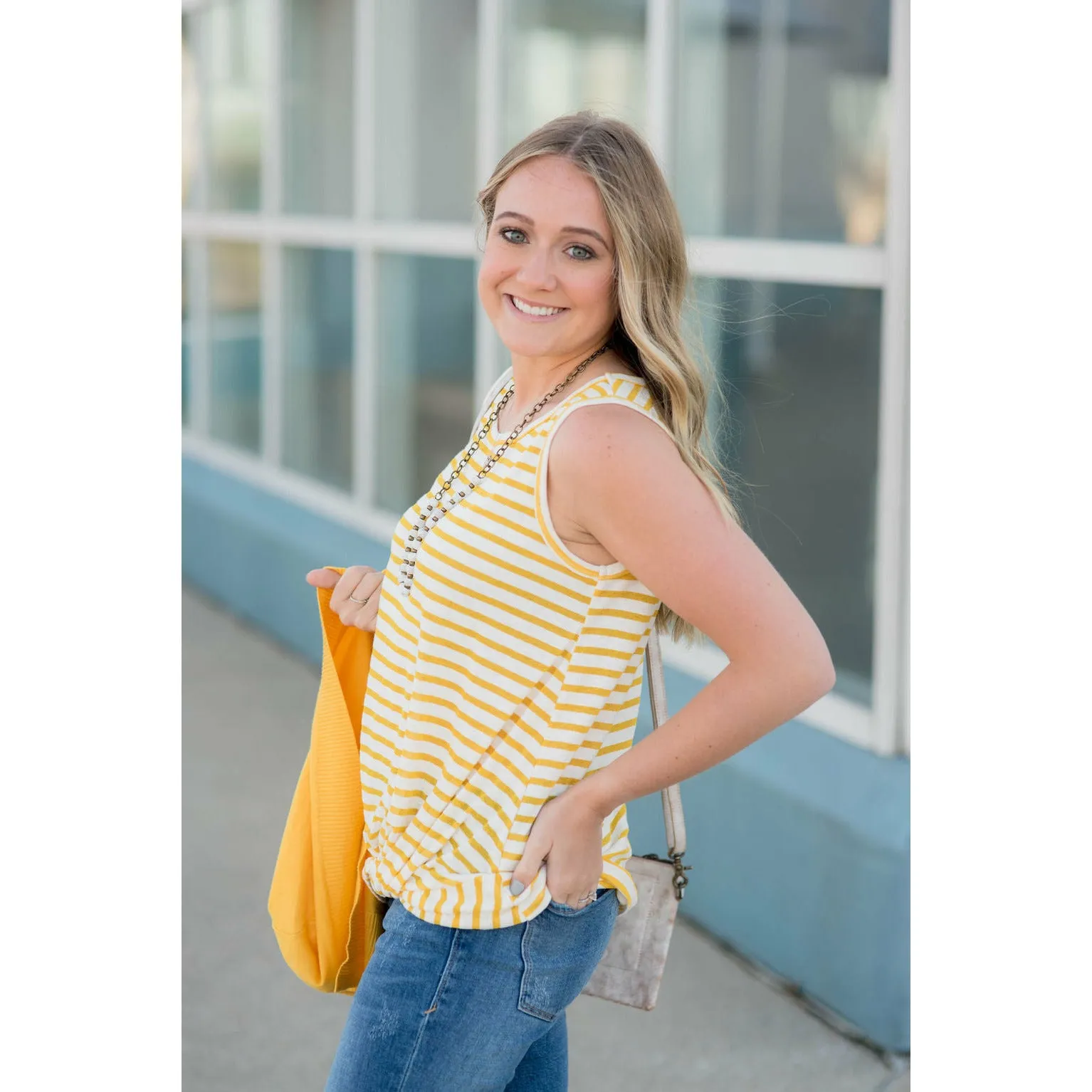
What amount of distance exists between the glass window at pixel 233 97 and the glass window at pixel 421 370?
1.72 m

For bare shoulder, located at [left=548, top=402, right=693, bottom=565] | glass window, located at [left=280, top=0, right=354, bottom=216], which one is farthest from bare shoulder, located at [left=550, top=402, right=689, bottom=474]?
glass window, located at [left=280, top=0, right=354, bottom=216]

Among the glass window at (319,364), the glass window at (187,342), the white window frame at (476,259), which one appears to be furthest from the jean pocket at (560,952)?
the glass window at (187,342)

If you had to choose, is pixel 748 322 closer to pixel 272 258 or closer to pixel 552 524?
pixel 552 524

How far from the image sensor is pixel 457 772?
67.6 inches

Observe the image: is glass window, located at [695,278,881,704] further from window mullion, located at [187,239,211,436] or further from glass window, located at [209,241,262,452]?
window mullion, located at [187,239,211,436]

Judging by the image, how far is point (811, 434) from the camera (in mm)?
3803

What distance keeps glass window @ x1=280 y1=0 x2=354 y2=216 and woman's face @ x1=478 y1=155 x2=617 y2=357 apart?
16.4ft

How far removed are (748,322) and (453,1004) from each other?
2.49 m

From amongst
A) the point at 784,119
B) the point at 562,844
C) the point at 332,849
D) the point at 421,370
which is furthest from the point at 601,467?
the point at 421,370

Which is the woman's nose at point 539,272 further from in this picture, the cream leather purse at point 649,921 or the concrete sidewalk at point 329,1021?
the concrete sidewalk at point 329,1021

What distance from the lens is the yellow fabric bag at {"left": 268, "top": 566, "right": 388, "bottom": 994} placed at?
193 cm

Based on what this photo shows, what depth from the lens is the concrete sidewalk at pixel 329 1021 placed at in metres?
3.18

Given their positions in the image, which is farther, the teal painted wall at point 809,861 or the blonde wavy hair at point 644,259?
the teal painted wall at point 809,861
